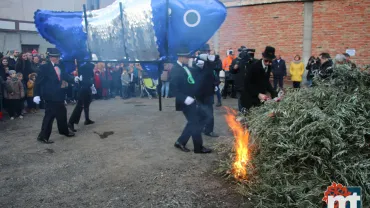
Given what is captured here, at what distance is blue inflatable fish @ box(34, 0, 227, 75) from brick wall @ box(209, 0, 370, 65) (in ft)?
25.1

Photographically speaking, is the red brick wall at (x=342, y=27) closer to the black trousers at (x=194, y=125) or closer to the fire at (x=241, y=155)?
the black trousers at (x=194, y=125)

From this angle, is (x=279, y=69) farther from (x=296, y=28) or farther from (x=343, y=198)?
(x=343, y=198)

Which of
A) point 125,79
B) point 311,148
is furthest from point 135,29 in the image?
point 125,79

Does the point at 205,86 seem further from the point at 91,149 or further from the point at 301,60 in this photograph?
the point at 301,60

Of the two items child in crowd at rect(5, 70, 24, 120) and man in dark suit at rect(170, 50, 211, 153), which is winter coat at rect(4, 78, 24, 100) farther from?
man in dark suit at rect(170, 50, 211, 153)

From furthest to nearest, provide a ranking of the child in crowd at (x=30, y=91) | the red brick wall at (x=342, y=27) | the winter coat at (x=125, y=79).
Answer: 1. the winter coat at (x=125, y=79)
2. the red brick wall at (x=342, y=27)
3. the child in crowd at (x=30, y=91)

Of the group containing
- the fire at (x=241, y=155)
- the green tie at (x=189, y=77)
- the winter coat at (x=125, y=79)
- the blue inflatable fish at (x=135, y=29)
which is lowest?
the fire at (x=241, y=155)

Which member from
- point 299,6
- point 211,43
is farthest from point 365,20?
point 211,43

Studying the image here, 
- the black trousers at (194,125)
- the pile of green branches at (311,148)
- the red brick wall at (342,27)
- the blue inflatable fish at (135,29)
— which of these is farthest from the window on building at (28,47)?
the pile of green branches at (311,148)

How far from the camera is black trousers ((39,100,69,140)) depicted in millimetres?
6500

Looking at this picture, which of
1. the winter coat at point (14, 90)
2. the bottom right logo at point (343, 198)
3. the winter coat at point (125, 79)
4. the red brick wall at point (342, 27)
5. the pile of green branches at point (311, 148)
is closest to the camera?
the bottom right logo at point (343, 198)

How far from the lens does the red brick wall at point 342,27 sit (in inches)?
423

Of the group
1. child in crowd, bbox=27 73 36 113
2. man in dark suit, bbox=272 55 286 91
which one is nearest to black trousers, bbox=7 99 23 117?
child in crowd, bbox=27 73 36 113

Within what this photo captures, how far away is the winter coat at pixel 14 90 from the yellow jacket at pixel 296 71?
895 cm
